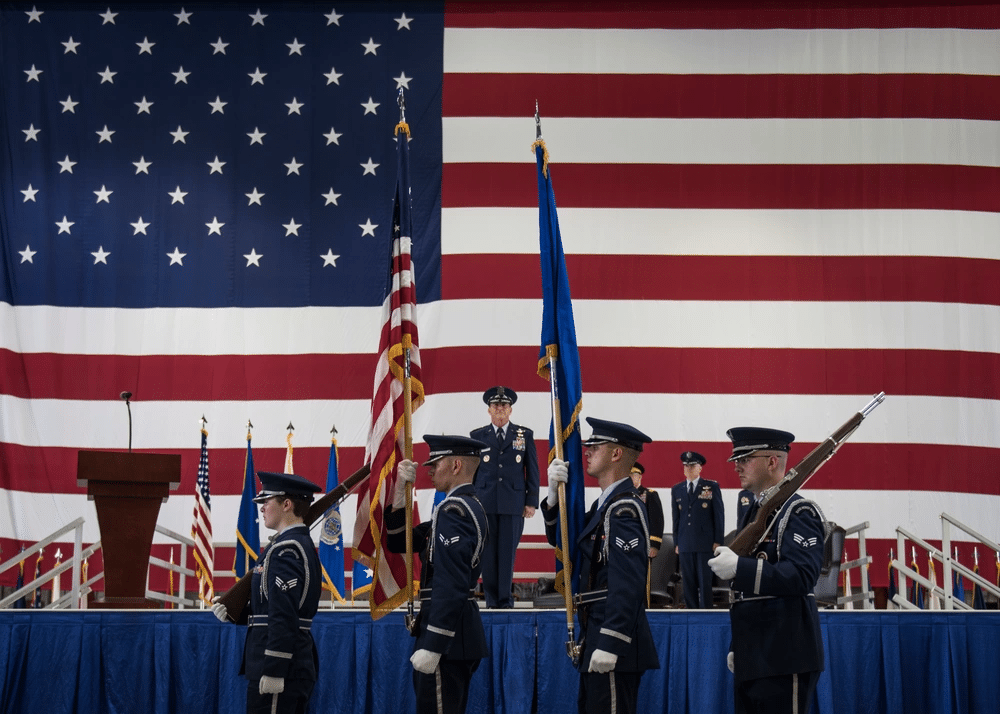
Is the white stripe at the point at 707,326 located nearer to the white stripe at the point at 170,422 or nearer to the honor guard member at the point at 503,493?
the white stripe at the point at 170,422

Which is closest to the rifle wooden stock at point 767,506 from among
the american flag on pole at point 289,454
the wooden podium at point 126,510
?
the wooden podium at point 126,510

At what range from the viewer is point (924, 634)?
5.55m

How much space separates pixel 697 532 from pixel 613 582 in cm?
385

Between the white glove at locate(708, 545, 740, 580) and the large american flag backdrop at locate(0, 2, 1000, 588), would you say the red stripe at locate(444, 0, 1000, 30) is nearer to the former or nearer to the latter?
the large american flag backdrop at locate(0, 2, 1000, 588)

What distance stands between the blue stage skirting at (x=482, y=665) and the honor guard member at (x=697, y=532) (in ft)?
5.35

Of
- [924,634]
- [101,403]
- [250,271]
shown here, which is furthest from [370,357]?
[924,634]

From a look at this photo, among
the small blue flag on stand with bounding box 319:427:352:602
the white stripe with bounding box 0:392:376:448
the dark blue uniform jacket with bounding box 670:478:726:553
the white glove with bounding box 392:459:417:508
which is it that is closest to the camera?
the white glove with bounding box 392:459:417:508

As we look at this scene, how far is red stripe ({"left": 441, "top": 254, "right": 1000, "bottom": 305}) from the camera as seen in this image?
8992 mm

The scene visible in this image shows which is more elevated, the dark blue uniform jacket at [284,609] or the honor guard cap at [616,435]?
the honor guard cap at [616,435]

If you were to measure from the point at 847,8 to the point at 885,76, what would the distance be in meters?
0.72

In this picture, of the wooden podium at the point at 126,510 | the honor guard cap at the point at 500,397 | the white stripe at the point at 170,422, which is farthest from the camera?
the white stripe at the point at 170,422

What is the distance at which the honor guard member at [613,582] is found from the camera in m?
3.48

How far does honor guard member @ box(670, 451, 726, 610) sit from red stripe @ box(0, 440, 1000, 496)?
48.4 inches

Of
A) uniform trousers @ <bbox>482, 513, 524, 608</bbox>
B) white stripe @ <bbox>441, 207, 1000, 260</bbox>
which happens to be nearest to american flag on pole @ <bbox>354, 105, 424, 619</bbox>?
uniform trousers @ <bbox>482, 513, 524, 608</bbox>
